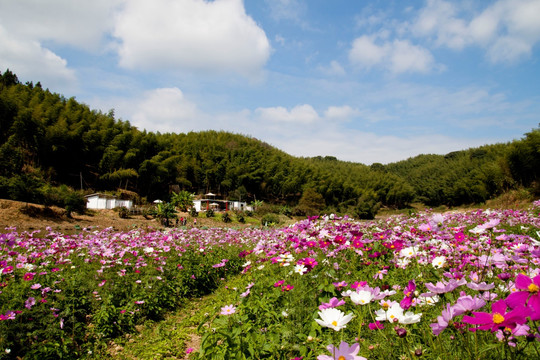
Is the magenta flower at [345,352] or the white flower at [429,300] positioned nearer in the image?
the magenta flower at [345,352]

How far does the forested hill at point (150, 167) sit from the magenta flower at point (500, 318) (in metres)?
20.3

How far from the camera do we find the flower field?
87 cm

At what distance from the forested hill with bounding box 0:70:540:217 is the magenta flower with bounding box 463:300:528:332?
2027cm

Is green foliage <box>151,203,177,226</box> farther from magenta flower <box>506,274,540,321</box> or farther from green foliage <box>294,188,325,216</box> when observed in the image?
magenta flower <box>506,274,540,321</box>

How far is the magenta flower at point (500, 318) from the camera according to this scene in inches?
22.0

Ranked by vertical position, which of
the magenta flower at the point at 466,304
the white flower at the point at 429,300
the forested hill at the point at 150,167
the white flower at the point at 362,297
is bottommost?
the white flower at the point at 429,300

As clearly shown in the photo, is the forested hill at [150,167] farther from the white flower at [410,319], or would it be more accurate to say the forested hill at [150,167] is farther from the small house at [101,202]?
the white flower at [410,319]

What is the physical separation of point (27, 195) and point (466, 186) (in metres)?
48.8

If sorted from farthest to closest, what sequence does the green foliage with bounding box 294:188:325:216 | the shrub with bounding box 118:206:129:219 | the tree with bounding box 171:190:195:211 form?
1. the green foliage with bounding box 294:188:325:216
2. the tree with bounding box 171:190:195:211
3. the shrub with bounding box 118:206:129:219

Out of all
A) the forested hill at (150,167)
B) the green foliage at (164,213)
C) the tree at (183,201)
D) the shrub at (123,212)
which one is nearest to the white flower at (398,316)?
the forested hill at (150,167)

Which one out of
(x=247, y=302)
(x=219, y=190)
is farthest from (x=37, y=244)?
(x=219, y=190)

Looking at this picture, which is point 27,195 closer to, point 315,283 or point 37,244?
point 37,244

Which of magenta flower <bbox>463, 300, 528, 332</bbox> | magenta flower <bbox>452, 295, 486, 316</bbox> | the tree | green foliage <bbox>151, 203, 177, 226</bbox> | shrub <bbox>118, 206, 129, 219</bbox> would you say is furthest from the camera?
the tree

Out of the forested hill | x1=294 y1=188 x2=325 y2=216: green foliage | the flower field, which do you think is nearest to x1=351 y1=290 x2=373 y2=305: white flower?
the flower field
